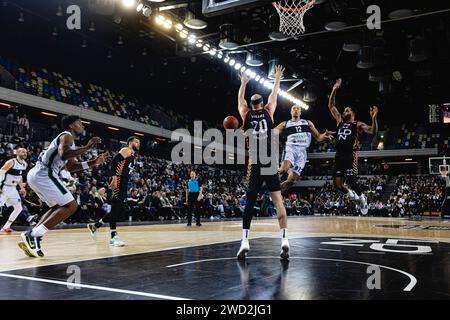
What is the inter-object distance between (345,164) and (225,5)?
3.89 metres

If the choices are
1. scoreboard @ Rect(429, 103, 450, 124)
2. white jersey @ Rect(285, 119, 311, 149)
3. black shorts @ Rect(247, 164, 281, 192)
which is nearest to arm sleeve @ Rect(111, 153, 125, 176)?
black shorts @ Rect(247, 164, 281, 192)

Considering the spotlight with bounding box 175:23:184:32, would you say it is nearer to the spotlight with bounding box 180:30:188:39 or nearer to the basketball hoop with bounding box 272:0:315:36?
the spotlight with bounding box 180:30:188:39

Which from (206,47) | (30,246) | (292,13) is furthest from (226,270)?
(206,47)

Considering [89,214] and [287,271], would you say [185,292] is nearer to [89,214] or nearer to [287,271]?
[287,271]

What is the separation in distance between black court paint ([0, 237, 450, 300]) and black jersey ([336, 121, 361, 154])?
2732 mm

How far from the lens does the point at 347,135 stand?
712 centimetres

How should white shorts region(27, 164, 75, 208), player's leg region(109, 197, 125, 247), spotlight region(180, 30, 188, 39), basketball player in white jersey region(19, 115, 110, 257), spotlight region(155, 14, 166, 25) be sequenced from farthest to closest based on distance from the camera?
spotlight region(180, 30, 188, 39) → spotlight region(155, 14, 166, 25) → player's leg region(109, 197, 125, 247) → white shorts region(27, 164, 75, 208) → basketball player in white jersey region(19, 115, 110, 257)

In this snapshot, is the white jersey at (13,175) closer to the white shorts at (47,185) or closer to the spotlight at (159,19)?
the white shorts at (47,185)

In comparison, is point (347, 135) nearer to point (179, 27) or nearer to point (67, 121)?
point (67, 121)

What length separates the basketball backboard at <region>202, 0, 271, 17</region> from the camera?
696 centimetres

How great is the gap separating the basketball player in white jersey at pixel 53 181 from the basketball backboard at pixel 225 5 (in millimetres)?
3978

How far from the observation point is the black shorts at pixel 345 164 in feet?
23.8

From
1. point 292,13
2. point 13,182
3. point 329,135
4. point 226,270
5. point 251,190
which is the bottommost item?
point 226,270

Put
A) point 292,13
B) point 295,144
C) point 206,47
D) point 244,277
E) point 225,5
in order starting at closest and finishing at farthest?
1. point 244,277
2. point 225,5
3. point 295,144
4. point 292,13
5. point 206,47
